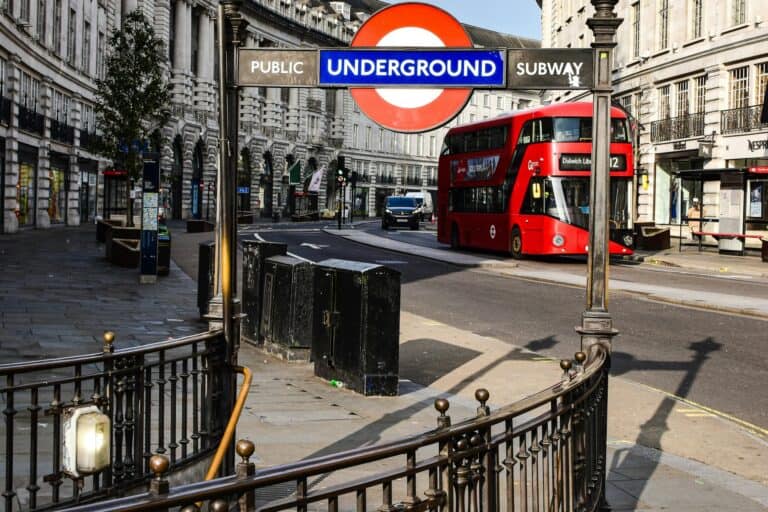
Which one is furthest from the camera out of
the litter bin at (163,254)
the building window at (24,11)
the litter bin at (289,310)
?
the building window at (24,11)

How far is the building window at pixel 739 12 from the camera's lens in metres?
39.4

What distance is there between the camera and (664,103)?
45.7m

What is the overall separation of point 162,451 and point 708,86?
3921cm

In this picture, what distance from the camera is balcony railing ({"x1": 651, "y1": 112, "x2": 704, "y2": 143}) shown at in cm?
4200

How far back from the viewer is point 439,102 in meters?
5.88

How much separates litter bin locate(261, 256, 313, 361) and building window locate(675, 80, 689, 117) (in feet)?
114

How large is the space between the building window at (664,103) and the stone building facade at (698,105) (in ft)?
0.15

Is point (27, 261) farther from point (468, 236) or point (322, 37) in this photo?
point (322, 37)

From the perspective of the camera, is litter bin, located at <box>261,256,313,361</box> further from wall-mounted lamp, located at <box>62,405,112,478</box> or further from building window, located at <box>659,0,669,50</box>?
building window, located at <box>659,0,669,50</box>

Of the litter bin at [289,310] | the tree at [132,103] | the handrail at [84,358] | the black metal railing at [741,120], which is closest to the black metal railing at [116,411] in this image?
the handrail at [84,358]

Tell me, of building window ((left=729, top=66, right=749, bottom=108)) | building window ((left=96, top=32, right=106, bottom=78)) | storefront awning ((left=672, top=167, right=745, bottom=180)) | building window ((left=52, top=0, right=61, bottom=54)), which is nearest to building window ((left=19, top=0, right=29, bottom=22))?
building window ((left=52, top=0, right=61, bottom=54))

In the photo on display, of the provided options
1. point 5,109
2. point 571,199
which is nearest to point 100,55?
point 5,109

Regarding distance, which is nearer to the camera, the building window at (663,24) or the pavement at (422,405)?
the pavement at (422,405)

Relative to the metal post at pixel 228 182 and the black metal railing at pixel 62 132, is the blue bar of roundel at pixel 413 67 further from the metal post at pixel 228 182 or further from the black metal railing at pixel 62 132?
the black metal railing at pixel 62 132
